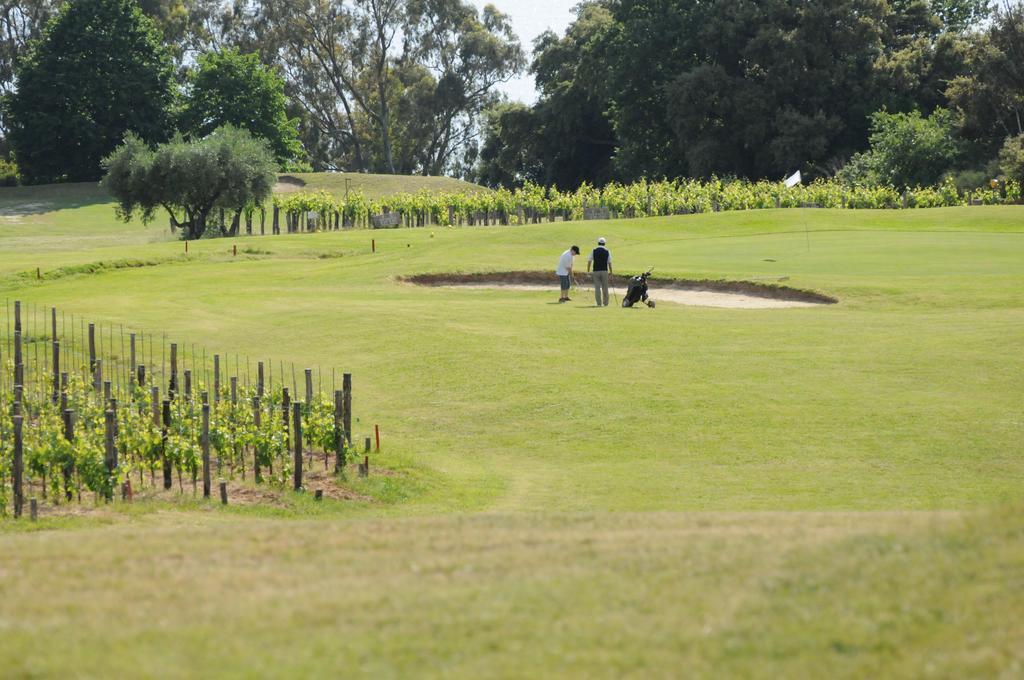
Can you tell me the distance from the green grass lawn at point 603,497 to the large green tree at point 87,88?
2210 inches

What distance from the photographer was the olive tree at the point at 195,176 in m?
66.8

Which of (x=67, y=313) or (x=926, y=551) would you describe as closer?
(x=926, y=551)

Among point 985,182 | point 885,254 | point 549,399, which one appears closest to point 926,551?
point 549,399

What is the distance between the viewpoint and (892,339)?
26.5m

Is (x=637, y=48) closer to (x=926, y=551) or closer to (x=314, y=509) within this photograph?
(x=314, y=509)

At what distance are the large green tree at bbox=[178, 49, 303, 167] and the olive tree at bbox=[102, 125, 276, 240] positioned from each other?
29.4 m

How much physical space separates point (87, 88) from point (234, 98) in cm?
1057

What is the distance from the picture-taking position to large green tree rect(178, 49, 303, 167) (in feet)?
325

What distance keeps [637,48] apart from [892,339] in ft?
221

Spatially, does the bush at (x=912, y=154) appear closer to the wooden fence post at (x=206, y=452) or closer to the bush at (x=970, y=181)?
the bush at (x=970, y=181)

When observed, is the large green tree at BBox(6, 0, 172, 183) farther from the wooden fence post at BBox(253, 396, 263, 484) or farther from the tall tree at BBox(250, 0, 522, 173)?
the wooden fence post at BBox(253, 396, 263, 484)

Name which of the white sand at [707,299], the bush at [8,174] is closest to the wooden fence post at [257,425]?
the white sand at [707,299]

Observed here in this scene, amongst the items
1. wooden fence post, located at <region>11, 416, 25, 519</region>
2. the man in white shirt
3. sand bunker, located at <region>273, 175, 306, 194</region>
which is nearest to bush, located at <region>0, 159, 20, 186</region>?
sand bunker, located at <region>273, 175, 306, 194</region>

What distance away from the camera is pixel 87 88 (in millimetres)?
96688
